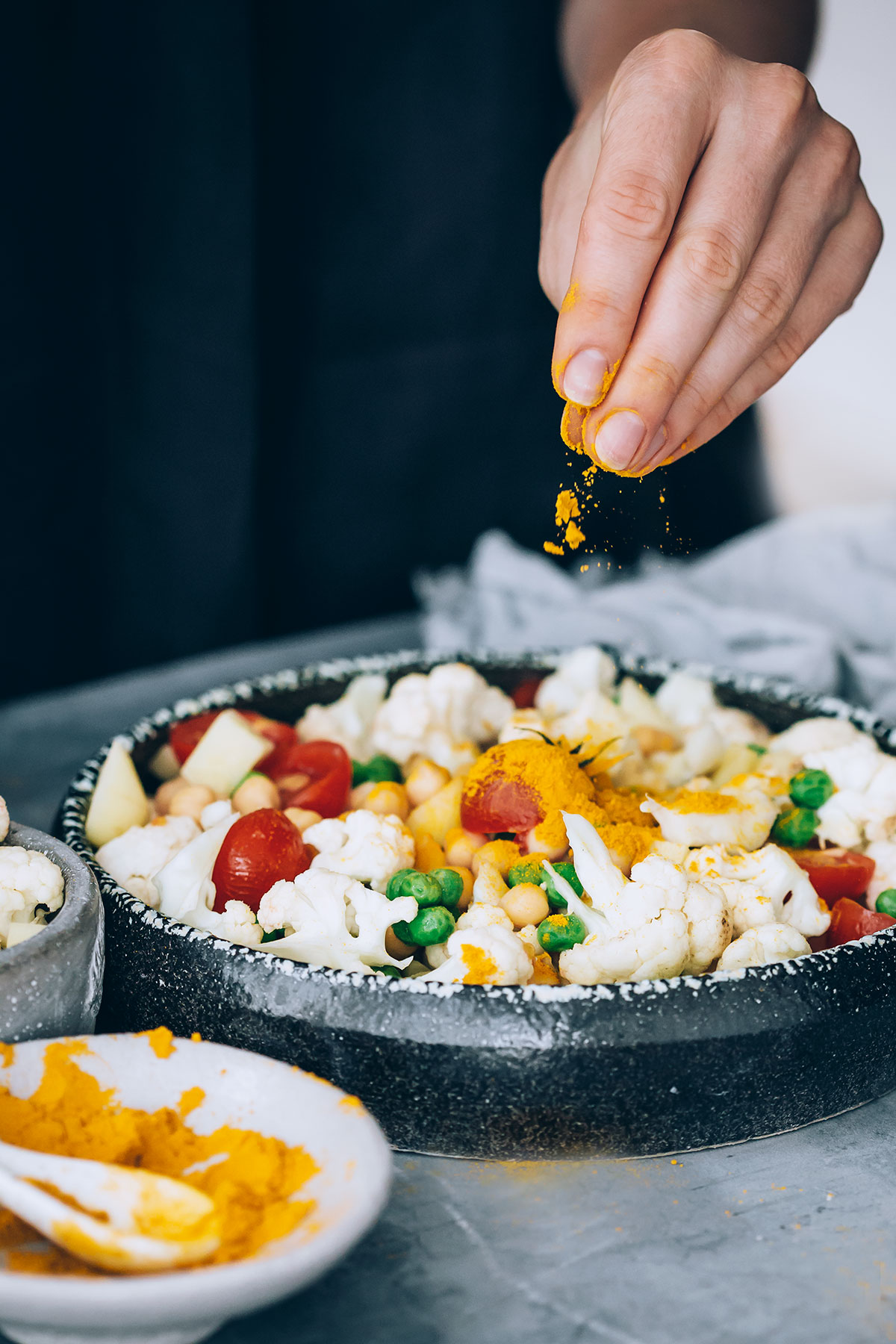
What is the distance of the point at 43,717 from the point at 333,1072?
1034 millimetres

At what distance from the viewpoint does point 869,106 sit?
2057mm

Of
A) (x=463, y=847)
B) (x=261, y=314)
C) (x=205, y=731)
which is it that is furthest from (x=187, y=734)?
(x=261, y=314)

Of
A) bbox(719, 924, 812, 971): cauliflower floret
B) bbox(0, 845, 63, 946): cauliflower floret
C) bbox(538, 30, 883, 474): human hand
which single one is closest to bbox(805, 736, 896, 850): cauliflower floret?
bbox(719, 924, 812, 971): cauliflower floret

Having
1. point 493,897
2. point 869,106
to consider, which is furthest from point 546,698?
point 869,106

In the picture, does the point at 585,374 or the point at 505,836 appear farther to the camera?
the point at 505,836

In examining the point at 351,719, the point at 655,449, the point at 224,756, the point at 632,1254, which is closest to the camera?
the point at 632,1254

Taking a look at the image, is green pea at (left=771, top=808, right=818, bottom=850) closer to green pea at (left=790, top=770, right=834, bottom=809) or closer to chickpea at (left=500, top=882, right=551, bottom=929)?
green pea at (left=790, top=770, right=834, bottom=809)

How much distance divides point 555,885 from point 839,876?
26 cm

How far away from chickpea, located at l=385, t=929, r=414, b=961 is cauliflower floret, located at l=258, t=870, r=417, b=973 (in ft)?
0.06

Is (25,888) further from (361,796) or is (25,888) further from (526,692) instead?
(526,692)

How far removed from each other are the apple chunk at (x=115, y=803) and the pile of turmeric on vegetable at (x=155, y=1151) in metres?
0.35

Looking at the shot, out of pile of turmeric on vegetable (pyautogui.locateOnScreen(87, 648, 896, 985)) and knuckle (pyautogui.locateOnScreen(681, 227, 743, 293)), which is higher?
knuckle (pyautogui.locateOnScreen(681, 227, 743, 293))

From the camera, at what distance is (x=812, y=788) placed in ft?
3.53

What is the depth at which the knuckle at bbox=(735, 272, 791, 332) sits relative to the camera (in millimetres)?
959
